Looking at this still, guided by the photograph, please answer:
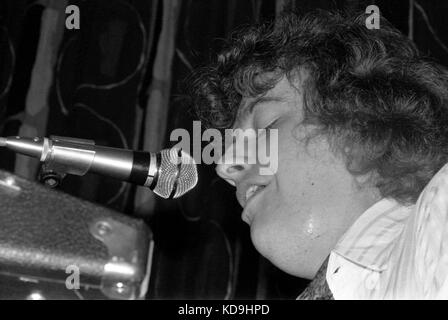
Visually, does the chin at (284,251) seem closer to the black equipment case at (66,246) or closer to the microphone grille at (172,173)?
the microphone grille at (172,173)

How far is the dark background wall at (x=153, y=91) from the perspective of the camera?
5.15ft

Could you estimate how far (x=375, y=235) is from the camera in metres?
0.89

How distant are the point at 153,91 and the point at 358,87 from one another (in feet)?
2.27

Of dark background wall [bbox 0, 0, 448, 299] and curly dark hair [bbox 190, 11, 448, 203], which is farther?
dark background wall [bbox 0, 0, 448, 299]

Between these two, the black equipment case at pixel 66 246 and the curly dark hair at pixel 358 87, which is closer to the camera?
the black equipment case at pixel 66 246

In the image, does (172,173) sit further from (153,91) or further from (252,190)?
(153,91)

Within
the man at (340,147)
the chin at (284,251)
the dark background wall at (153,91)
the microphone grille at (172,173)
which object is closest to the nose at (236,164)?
the man at (340,147)

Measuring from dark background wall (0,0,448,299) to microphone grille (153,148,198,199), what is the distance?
2.42 feet

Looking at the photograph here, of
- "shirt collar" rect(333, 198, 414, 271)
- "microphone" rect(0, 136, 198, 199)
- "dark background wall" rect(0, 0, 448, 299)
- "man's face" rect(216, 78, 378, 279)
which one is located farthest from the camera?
"dark background wall" rect(0, 0, 448, 299)

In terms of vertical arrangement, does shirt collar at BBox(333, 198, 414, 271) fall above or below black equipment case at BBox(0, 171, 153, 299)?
below

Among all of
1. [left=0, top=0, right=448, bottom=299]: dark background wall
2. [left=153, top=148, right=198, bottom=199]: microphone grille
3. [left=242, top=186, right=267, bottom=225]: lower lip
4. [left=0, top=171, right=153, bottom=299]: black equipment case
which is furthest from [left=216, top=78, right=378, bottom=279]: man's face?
[left=0, top=0, right=448, bottom=299]: dark background wall

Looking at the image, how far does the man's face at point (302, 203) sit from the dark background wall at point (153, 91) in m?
0.56

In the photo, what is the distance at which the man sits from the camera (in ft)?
2.91

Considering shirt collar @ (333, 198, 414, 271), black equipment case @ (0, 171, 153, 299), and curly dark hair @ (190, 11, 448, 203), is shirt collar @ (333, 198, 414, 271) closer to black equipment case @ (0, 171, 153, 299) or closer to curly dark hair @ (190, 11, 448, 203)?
curly dark hair @ (190, 11, 448, 203)
